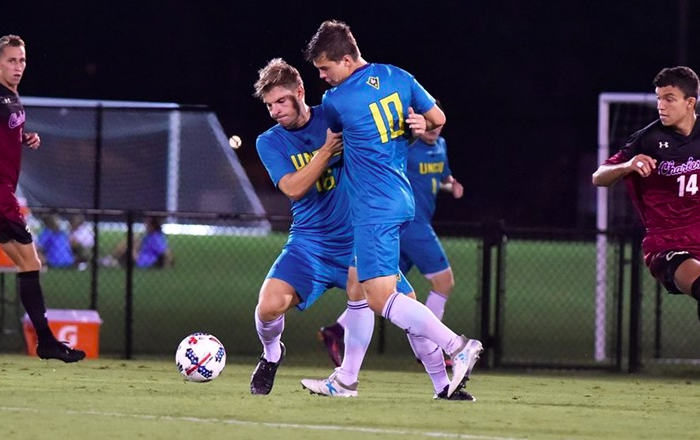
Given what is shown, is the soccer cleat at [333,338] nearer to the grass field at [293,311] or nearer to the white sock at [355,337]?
the grass field at [293,311]

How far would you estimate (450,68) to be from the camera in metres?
43.8

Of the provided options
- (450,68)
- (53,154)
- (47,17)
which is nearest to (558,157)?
(450,68)

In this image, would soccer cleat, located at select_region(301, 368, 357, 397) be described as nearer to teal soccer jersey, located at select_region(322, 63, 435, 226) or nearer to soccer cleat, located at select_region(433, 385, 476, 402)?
soccer cleat, located at select_region(433, 385, 476, 402)

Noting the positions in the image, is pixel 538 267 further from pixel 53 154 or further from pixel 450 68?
pixel 450 68

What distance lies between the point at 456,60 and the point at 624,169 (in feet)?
118

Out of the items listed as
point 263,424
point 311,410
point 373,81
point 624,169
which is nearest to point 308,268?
point 311,410

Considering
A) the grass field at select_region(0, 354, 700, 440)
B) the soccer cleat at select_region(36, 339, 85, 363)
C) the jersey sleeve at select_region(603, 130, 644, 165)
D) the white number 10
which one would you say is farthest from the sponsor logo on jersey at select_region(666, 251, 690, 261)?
the soccer cleat at select_region(36, 339, 85, 363)

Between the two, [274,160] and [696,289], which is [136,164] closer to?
[274,160]

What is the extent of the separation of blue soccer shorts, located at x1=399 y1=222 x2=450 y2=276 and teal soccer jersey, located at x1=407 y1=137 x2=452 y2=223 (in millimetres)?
118

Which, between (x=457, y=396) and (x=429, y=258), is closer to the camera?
(x=457, y=396)

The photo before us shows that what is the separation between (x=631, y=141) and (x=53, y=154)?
34.0 ft

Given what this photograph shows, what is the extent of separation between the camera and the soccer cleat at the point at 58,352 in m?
9.79

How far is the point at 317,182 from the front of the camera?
324 inches

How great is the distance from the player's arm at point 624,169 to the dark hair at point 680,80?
54cm
